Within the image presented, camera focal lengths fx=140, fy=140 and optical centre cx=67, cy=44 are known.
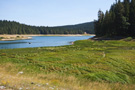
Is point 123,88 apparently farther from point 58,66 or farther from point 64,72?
point 58,66

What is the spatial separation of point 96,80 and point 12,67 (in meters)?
12.8

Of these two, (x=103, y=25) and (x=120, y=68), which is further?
(x=103, y=25)

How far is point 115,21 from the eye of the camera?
8575 centimetres

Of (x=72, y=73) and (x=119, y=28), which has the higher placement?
(x=119, y=28)

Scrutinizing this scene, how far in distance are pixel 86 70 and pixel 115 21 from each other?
72.0 meters

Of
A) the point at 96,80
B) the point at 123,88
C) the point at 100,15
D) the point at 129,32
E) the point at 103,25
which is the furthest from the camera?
the point at 100,15

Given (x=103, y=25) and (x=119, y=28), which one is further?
(x=103, y=25)

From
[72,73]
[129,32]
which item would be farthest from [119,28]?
[72,73]

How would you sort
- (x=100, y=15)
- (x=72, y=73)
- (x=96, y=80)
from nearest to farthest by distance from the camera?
(x=96, y=80) → (x=72, y=73) → (x=100, y=15)

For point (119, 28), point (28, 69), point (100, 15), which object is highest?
point (100, 15)

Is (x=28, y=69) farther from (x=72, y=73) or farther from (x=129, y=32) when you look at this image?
(x=129, y=32)

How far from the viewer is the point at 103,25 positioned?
106500mm

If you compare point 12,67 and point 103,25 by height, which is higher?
point 103,25

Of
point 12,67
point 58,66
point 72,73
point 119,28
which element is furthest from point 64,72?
point 119,28
